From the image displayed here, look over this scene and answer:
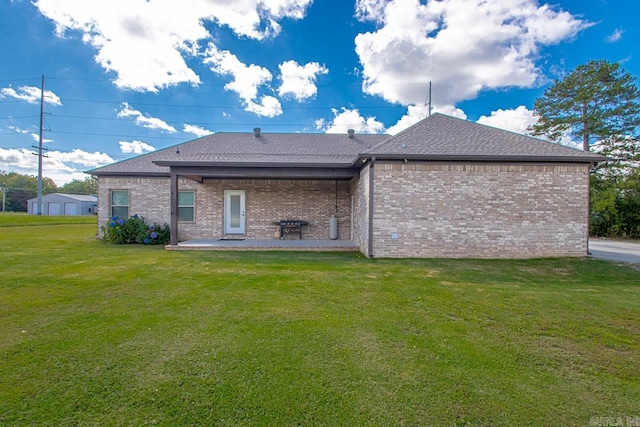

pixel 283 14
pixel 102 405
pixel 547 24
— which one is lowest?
pixel 102 405

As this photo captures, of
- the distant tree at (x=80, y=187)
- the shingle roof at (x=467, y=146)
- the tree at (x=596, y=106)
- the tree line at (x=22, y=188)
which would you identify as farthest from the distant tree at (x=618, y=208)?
the distant tree at (x=80, y=187)

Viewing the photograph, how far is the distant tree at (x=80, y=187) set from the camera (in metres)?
77.8

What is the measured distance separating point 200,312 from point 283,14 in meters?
13.7

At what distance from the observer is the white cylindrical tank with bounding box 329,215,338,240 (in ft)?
38.2

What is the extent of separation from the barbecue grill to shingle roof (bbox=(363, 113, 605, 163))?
175 inches

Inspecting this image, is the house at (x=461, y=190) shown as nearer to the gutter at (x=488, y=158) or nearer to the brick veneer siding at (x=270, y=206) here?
the gutter at (x=488, y=158)

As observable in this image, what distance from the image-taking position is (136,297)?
4691 mm

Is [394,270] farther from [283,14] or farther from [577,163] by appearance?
[283,14]

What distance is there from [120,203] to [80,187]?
89.8m

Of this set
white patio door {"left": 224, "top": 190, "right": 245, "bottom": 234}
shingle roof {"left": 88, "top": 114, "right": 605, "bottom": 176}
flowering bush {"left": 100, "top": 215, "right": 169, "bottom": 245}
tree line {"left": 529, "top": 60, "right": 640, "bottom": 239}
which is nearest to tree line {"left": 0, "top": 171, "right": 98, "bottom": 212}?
flowering bush {"left": 100, "top": 215, "right": 169, "bottom": 245}

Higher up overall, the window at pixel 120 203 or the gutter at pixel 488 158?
the gutter at pixel 488 158

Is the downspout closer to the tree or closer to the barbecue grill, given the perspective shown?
the barbecue grill

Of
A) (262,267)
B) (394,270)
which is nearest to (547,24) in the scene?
(394,270)

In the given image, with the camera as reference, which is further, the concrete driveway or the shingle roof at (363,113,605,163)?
the concrete driveway
